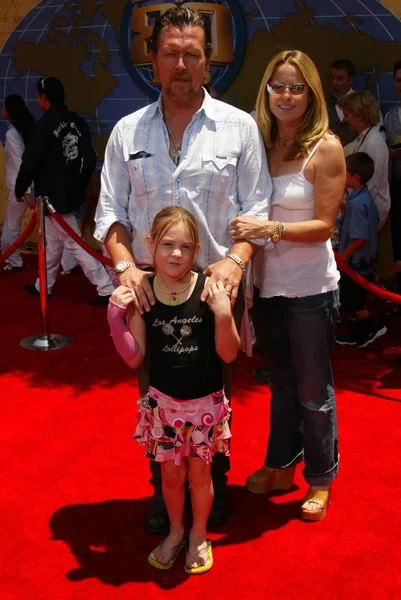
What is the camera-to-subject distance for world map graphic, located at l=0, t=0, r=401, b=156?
752cm

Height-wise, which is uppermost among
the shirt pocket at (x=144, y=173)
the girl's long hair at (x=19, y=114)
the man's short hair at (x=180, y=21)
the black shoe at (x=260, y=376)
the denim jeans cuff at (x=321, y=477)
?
the girl's long hair at (x=19, y=114)

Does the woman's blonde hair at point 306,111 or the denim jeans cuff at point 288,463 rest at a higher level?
the woman's blonde hair at point 306,111

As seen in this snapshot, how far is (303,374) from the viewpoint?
3283 mm

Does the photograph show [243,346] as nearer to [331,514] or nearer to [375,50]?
[331,514]

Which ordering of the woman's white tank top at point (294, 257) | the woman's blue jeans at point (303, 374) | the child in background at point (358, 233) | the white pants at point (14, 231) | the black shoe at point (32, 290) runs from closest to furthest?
the woman's white tank top at point (294, 257) < the woman's blue jeans at point (303, 374) < the child in background at point (358, 233) < the black shoe at point (32, 290) < the white pants at point (14, 231)

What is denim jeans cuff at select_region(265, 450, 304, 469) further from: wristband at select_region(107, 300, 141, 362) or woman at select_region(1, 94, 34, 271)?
woman at select_region(1, 94, 34, 271)

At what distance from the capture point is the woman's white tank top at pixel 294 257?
10.2 ft

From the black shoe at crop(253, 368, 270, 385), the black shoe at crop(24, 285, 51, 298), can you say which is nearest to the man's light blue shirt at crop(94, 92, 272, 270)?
the black shoe at crop(253, 368, 270, 385)

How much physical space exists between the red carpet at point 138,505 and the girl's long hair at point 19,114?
3752 mm

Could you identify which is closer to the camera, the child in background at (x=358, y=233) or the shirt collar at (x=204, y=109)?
the shirt collar at (x=204, y=109)

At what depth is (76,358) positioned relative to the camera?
586 cm

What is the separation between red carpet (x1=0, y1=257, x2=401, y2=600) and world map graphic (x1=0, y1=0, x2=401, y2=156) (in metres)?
3.73

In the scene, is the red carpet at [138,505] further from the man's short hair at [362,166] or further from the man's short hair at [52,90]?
the man's short hair at [52,90]

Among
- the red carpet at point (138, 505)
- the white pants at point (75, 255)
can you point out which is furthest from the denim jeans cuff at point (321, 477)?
the white pants at point (75, 255)
